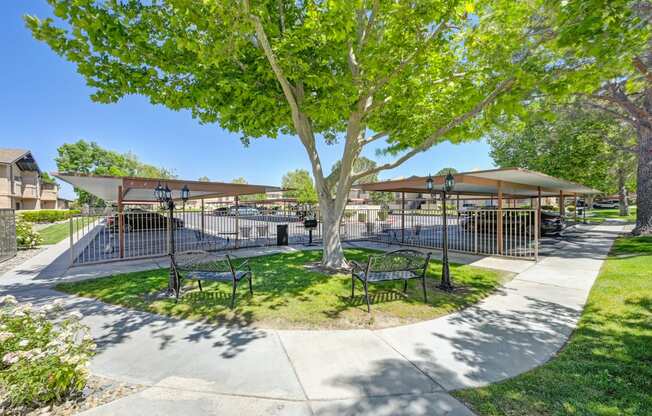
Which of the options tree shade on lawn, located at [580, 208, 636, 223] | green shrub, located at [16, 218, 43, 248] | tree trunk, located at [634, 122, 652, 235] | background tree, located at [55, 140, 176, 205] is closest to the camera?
green shrub, located at [16, 218, 43, 248]

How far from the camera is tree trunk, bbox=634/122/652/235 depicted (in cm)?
1207

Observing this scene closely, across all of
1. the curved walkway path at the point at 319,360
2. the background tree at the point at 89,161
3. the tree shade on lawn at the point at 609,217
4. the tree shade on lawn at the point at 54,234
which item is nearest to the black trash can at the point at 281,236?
the tree shade on lawn at the point at 54,234

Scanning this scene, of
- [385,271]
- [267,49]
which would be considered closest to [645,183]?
[385,271]

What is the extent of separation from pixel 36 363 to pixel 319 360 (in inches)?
102

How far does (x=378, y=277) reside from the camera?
4992mm

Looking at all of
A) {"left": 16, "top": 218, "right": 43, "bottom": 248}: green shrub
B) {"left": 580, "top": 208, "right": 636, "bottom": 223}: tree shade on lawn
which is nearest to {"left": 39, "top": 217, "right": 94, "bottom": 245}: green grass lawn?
{"left": 16, "top": 218, "right": 43, "bottom": 248}: green shrub

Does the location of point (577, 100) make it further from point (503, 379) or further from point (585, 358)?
point (503, 379)

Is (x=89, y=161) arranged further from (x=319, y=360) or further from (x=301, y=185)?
(x=319, y=360)

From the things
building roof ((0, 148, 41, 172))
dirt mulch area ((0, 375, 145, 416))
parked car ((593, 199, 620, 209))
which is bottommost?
dirt mulch area ((0, 375, 145, 416))

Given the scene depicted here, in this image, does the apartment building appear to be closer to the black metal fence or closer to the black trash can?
the black metal fence

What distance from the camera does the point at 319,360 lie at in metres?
3.19

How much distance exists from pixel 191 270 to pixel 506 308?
19.7 ft

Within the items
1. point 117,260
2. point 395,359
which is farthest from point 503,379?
point 117,260

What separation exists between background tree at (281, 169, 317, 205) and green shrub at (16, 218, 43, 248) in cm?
1104
